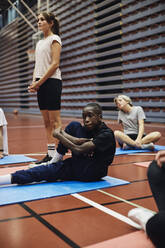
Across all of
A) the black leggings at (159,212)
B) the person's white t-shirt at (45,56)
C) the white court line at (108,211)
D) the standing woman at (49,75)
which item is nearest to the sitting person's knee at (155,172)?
the black leggings at (159,212)

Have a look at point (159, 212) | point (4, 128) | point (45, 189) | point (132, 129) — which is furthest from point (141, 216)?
point (132, 129)

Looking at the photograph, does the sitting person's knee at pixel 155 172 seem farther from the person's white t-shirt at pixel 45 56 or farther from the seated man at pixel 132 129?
the seated man at pixel 132 129

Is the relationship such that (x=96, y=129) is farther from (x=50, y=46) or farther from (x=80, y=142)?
(x=50, y=46)

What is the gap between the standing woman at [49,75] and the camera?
279 cm

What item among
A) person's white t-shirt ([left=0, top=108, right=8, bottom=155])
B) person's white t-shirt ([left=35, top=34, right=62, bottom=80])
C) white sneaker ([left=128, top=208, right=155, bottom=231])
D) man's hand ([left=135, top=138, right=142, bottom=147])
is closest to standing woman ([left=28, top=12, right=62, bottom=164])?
person's white t-shirt ([left=35, top=34, right=62, bottom=80])

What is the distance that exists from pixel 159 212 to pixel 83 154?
1.07m

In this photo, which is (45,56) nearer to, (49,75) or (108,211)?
(49,75)

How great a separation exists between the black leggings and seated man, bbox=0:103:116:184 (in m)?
0.88

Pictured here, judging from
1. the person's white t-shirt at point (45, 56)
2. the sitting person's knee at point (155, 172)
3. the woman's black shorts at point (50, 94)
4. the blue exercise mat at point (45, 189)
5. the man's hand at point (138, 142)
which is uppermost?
the person's white t-shirt at point (45, 56)

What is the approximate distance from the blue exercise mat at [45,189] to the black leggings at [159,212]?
2.61ft

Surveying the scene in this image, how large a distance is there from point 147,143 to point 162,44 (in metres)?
4.44

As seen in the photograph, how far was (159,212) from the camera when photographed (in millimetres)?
1157

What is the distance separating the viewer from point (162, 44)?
738 cm

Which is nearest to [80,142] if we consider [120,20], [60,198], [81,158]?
[81,158]
